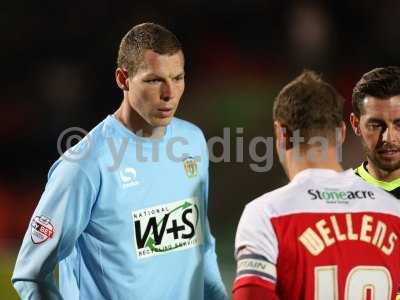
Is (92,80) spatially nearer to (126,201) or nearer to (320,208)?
(126,201)

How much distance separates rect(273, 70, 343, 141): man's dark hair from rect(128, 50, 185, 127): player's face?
0.60 m

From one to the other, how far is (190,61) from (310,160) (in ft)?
24.1

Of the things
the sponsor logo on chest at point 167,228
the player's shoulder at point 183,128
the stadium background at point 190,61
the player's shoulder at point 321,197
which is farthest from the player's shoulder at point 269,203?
the stadium background at point 190,61

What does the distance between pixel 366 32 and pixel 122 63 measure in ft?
24.5

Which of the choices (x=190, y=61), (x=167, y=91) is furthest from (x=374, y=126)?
(x=190, y=61)

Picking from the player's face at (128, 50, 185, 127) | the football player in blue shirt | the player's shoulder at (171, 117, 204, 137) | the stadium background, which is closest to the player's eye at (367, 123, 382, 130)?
the player's shoulder at (171, 117, 204, 137)

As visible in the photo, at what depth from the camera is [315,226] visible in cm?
243

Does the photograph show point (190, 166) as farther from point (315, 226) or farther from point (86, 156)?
point (315, 226)

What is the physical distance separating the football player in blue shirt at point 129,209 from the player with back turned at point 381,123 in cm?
94

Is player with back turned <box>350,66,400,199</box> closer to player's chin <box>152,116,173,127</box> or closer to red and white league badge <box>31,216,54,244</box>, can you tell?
player's chin <box>152,116,173,127</box>

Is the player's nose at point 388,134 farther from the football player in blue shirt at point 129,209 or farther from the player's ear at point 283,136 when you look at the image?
the player's ear at point 283,136

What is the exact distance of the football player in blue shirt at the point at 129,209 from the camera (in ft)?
9.30

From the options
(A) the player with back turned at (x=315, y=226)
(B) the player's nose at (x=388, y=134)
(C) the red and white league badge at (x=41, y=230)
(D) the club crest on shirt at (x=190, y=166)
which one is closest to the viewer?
(A) the player with back turned at (x=315, y=226)

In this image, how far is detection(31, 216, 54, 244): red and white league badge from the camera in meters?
2.83
